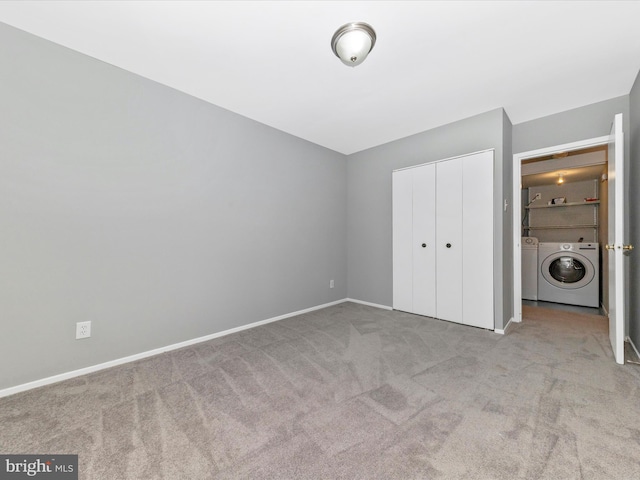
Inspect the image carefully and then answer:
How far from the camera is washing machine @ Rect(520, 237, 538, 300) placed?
4199mm

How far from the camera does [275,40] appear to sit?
1.83 m

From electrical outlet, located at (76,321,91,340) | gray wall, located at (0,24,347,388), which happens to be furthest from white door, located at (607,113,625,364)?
electrical outlet, located at (76,321,91,340)

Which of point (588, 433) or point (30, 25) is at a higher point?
point (30, 25)

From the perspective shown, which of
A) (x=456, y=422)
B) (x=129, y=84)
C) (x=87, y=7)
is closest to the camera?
(x=456, y=422)

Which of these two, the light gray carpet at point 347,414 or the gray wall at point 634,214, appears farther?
the gray wall at point 634,214

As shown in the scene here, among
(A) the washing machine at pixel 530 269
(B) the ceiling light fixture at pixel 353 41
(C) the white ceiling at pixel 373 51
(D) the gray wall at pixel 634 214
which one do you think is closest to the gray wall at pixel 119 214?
(C) the white ceiling at pixel 373 51

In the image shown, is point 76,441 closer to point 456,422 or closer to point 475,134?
point 456,422

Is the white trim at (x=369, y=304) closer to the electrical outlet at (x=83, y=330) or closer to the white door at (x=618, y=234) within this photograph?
the white door at (x=618, y=234)

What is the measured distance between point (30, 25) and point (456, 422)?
353 cm

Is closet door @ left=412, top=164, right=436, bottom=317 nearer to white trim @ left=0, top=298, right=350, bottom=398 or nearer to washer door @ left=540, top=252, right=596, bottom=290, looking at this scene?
white trim @ left=0, top=298, right=350, bottom=398

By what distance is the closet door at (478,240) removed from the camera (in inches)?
110

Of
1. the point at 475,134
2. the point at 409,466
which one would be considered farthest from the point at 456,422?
the point at 475,134

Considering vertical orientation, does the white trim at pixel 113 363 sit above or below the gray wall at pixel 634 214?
below

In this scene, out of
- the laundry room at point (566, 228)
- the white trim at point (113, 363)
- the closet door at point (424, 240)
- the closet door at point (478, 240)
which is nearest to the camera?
the white trim at point (113, 363)
